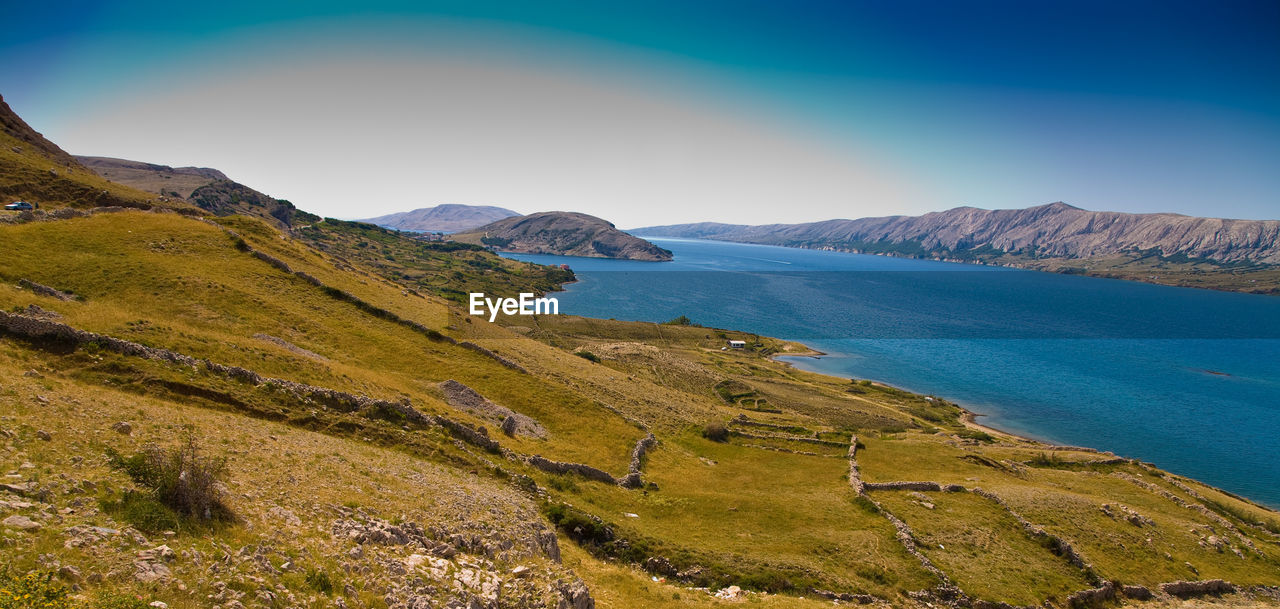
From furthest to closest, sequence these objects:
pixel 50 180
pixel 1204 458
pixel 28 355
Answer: pixel 1204 458
pixel 50 180
pixel 28 355

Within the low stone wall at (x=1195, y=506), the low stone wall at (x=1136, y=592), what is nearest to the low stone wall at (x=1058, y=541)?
the low stone wall at (x=1136, y=592)

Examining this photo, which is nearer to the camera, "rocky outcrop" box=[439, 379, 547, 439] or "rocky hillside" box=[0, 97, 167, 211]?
"rocky outcrop" box=[439, 379, 547, 439]

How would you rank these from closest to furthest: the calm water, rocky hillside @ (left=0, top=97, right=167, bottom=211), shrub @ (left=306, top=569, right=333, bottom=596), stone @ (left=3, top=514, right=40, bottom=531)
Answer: stone @ (left=3, top=514, right=40, bottom=531)
shrub @ (left=306, top=569, right=333, bottom=596)
rocky hillside @ (left=0, top=97, right=167, bottom=211)
the calm water

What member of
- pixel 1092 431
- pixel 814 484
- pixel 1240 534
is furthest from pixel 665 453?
pixel 1092 431

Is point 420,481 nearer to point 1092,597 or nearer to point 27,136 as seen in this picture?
point 1092,597

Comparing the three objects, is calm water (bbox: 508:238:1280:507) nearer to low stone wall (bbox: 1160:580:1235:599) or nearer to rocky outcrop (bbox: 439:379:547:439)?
low stone wall (bbox: 1160:580:1235:599)

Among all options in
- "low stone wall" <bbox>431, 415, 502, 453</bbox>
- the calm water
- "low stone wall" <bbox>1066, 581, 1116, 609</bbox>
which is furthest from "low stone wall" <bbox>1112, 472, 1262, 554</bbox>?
"low stone wall" <bbox>431, 415, 502, 453</bbox>

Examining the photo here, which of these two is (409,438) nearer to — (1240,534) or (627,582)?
(627,582)
